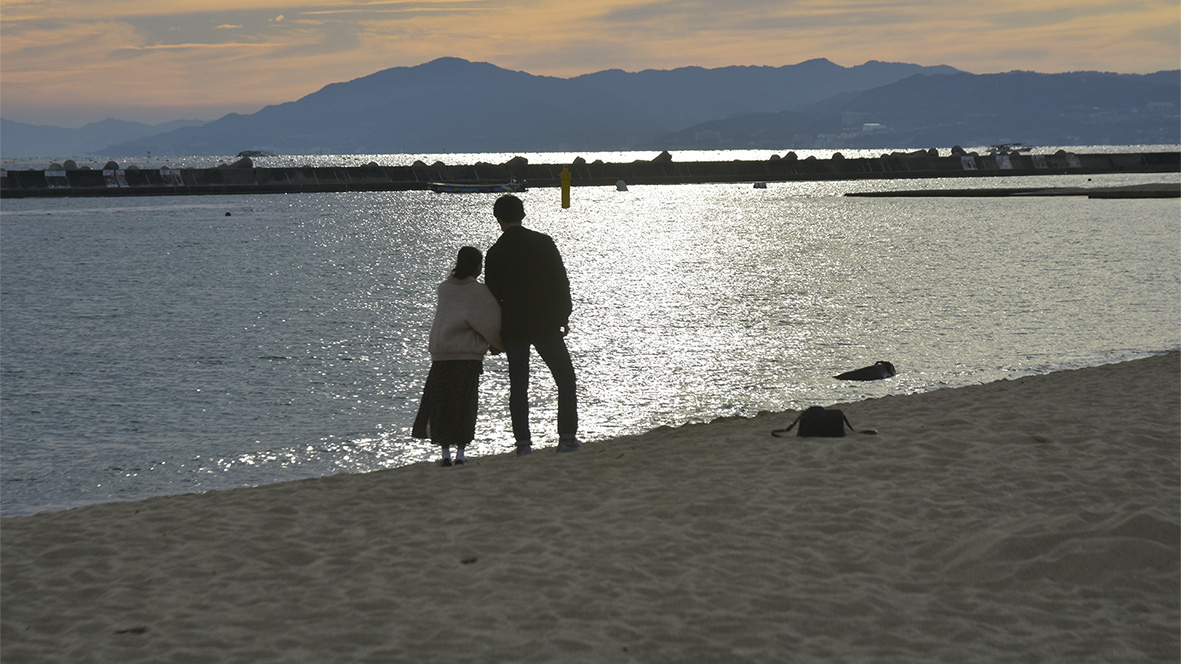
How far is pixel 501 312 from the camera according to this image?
8.65 meters

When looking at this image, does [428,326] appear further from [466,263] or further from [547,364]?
[466,263]

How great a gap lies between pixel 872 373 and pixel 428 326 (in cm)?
1241

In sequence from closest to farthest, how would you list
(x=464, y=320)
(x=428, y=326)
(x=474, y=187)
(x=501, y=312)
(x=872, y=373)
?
(x=464, y=320)
(x=501, y=312)
(x=872, y=373)
(x=428, y=326)
(x=474, y=187)

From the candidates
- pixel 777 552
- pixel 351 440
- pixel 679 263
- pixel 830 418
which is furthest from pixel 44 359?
pixel 679 263

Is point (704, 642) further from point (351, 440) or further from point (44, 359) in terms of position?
point (44, 359)

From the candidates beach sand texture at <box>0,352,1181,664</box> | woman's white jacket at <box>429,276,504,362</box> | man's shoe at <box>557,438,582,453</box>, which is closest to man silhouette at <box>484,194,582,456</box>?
woman's white jacket at <box>429,276,504,362</box>

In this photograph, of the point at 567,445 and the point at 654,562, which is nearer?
the point at 654,562

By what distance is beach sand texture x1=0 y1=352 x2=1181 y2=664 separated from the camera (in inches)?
194

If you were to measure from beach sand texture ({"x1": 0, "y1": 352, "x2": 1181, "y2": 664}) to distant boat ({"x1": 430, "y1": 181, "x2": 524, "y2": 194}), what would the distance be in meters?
100

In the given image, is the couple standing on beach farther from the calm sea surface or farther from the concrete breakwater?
the concrete breakwater

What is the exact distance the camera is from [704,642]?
4.85 metres

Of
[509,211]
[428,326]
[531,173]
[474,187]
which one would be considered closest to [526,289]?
[509,211]

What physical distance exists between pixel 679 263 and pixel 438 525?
3640cm

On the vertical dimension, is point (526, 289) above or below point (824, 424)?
above
